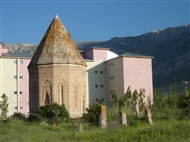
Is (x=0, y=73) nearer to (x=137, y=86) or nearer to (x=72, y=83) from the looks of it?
(x=137, y=86)

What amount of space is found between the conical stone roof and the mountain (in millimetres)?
65045

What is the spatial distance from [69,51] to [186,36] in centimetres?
10622

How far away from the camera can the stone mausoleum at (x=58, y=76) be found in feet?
84.5

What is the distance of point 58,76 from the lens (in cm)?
2584

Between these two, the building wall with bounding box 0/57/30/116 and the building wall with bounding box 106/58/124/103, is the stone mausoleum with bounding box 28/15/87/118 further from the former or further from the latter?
the building wall with bounding box 106/58/124/103

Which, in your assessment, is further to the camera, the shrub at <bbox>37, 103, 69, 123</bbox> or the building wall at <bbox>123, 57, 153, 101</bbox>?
the building wall at <bbox>123, 57, 153, 101</bbox>

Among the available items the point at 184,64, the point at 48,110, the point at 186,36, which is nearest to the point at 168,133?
the point at 48,110

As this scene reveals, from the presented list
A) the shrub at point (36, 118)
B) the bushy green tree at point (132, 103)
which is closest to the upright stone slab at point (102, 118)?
the bushy green tree at point (132, 103)

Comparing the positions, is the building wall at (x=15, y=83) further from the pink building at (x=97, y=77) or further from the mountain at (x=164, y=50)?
the mountain at (x=164, y=50)

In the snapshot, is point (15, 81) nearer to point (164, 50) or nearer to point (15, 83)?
point (15, 83)

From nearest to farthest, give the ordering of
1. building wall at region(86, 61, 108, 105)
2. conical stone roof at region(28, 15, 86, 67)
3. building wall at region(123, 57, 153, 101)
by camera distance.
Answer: conical stone roof at region(28, 15, 86, 67), building wall at region(123, 57, 153, 101), building wall at region(86, 61, 108, 105)

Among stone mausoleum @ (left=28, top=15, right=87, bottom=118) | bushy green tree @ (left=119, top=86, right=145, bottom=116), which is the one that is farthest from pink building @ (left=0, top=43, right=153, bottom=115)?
stone mausoleum @ (left=28, top=15, right=87, bottom=118)

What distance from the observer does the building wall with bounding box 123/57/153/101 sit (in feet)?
159

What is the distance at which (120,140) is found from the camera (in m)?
12.0
